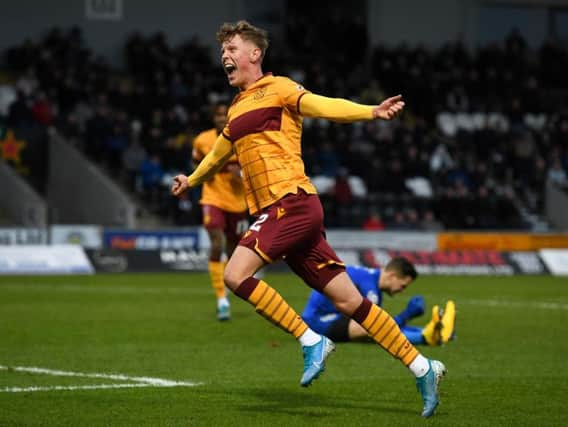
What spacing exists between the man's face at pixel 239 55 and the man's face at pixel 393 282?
456 centimetres

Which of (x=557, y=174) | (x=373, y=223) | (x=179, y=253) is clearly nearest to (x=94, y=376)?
(x=179, y=253)

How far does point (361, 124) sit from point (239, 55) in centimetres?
2677

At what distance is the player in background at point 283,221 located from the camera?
7984 mm

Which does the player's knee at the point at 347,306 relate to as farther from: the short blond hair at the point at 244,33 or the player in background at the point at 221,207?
the player in background at the point at 221,207

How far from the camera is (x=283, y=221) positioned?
802cm

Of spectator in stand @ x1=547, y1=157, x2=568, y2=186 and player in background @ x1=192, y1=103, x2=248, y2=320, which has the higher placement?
player in background @ x1=192, y1=103, x2=248, y2=320

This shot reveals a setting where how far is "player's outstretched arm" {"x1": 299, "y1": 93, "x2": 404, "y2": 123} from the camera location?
7371mm

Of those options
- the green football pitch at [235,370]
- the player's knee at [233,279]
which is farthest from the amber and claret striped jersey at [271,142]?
the green football pitch at [235,370]

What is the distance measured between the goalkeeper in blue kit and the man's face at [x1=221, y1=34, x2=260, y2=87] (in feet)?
14.3

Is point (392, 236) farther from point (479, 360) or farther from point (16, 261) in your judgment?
point (479, 360)

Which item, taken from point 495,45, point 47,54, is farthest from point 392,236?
point 495,45

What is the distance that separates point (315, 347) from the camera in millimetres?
8000

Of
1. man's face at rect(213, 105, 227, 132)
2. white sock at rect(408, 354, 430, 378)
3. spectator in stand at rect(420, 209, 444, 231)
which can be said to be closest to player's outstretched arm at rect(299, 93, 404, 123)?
white sock at rect(408, 354, 430, 378)

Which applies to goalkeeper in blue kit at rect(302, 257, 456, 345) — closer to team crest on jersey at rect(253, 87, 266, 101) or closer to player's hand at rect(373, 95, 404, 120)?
team crest on jersey at rect(253, 87, 266, 101)
